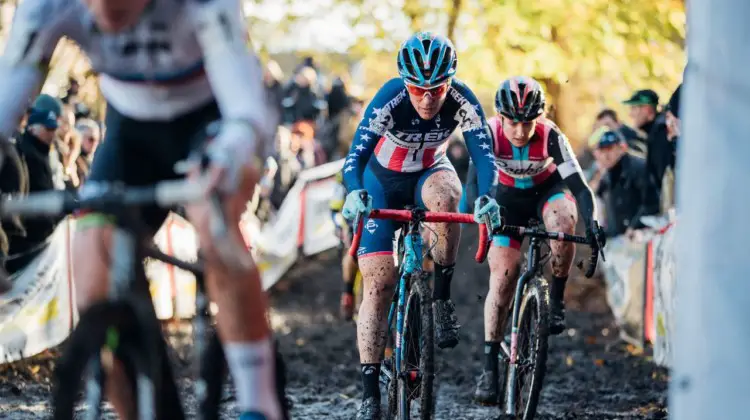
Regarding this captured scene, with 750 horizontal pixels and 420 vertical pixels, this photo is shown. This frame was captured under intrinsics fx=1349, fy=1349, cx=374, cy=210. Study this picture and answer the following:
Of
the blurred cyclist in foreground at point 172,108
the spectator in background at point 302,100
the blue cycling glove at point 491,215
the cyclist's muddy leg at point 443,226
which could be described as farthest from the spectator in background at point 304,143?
the blurred cyclist in foreground at point 172,108

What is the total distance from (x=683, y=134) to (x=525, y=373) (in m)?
4.48

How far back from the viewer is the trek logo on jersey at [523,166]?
9.03 metres

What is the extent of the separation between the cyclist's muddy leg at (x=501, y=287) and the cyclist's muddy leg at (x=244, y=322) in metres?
4.66

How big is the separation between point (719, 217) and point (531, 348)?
14.8ft

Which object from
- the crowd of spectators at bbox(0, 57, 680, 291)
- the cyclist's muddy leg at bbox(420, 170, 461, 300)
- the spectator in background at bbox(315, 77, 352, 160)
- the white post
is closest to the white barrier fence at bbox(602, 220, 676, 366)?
the crowd of spectators at bbox(0, 57, 680, 291)

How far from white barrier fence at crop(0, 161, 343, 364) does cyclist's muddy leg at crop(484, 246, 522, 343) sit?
71.4 inches

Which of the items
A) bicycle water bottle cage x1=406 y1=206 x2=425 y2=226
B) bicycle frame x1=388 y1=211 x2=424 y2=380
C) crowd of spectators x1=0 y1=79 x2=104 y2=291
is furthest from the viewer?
crowd of spectators x1=0 y1=79 x2=104 y2=291

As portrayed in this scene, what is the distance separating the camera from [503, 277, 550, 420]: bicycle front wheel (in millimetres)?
8070

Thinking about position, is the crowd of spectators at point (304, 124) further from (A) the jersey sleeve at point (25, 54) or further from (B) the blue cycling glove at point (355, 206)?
(A) the jersey sleeve at point (25, 54)

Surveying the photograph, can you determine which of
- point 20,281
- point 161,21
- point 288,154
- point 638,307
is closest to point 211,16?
point 161,21

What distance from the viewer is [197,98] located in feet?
15.7

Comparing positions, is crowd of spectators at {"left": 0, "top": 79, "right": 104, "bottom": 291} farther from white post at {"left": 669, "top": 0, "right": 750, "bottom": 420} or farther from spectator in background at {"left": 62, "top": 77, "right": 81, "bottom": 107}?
white post at {"left": 669, "top": 0, "right": 750, "bottom": 420}

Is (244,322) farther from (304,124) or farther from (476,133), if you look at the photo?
(304,124)

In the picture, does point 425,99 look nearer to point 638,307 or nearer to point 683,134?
point 683,134
